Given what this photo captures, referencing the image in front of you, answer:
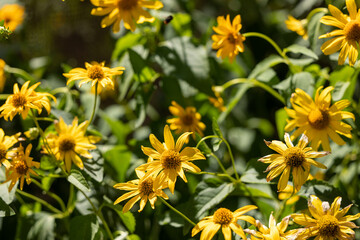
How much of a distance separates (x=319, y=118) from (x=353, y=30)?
0.21m

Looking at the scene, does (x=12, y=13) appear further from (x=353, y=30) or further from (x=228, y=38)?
(x=353, y=30)

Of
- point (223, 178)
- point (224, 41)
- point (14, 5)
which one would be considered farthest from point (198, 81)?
point (14, 5)


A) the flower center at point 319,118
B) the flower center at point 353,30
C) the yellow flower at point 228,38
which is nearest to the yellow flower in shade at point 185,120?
the yellow flower at point 228,38

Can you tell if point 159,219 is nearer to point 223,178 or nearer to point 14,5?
point 223,178

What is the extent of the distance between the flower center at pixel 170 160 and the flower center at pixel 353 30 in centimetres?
48

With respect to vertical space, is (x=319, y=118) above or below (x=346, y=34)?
below

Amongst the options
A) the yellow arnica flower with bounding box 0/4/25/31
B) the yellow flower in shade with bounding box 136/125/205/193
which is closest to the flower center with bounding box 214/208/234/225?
the yellow flower in shade with bounding box 136/125/205/193

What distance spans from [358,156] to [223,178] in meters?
0.43

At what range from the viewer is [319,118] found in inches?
38.8

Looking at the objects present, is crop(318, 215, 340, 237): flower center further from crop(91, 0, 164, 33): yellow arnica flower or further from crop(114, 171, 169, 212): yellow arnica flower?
crop(91, 0, 164, 33): yellow arnica flower

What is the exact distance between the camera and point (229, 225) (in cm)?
88

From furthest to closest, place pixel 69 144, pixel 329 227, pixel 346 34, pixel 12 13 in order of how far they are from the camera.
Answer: pixel 12 13 → pixel 69 144 → pixel 346 34 → pixel 329 227

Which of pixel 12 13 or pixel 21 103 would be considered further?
pixel 12 13

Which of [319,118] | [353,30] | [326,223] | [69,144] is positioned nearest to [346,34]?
[353,30]
